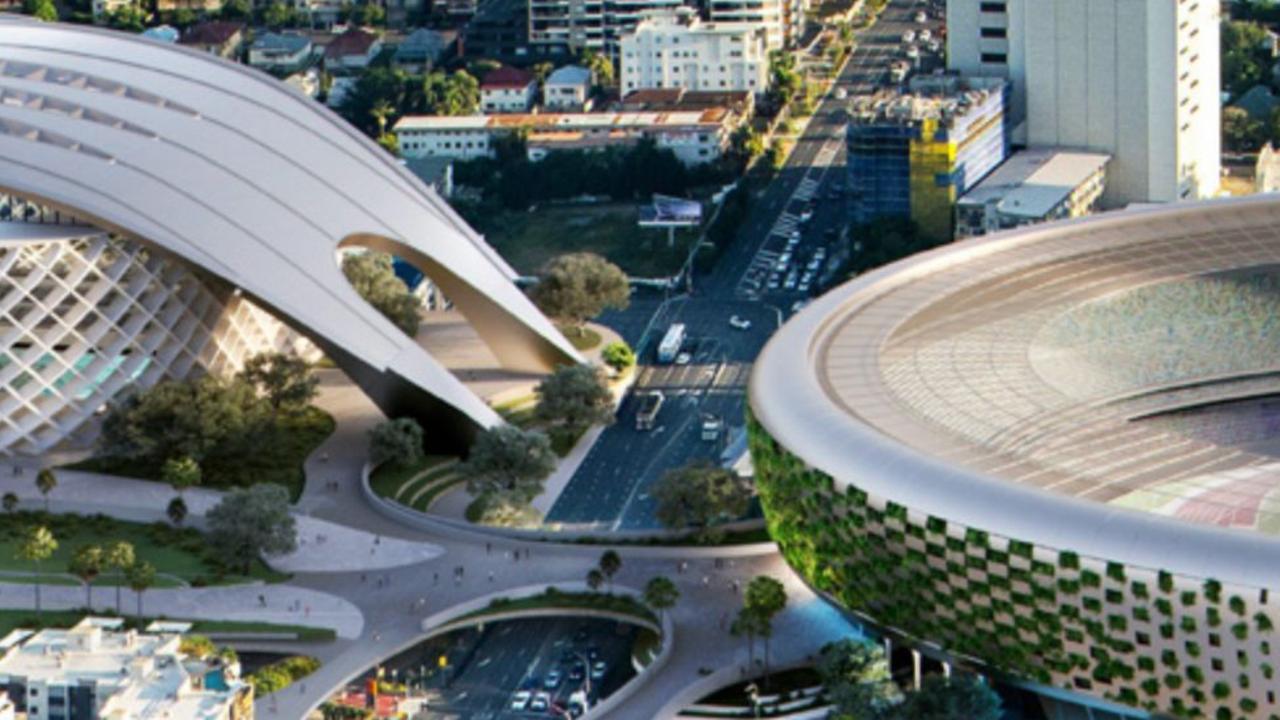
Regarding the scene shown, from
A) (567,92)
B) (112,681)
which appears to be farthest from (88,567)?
(567,92)

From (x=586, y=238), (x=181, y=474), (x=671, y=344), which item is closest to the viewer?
(x=181, y=474)

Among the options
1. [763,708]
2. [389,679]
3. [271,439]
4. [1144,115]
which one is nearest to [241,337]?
[271,439]

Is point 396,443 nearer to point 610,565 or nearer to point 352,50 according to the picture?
point 610,565

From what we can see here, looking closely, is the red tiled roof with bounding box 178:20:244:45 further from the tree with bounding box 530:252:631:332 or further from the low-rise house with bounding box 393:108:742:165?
the tree with bounding box 530:252:631:332

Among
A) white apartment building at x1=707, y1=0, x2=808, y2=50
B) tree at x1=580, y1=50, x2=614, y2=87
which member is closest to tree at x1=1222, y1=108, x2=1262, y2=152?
white apartment building at x1=707, y1=0, x2=808, y2=50

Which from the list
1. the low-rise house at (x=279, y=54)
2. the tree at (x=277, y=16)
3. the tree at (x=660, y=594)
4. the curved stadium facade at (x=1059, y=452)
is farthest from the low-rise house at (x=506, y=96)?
the tree at (x=660, y=594)

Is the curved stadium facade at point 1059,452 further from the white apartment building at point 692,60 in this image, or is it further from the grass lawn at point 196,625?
the white apartment building at point 692,60

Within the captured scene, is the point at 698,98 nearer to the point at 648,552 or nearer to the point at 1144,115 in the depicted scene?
the point at 1144,115
